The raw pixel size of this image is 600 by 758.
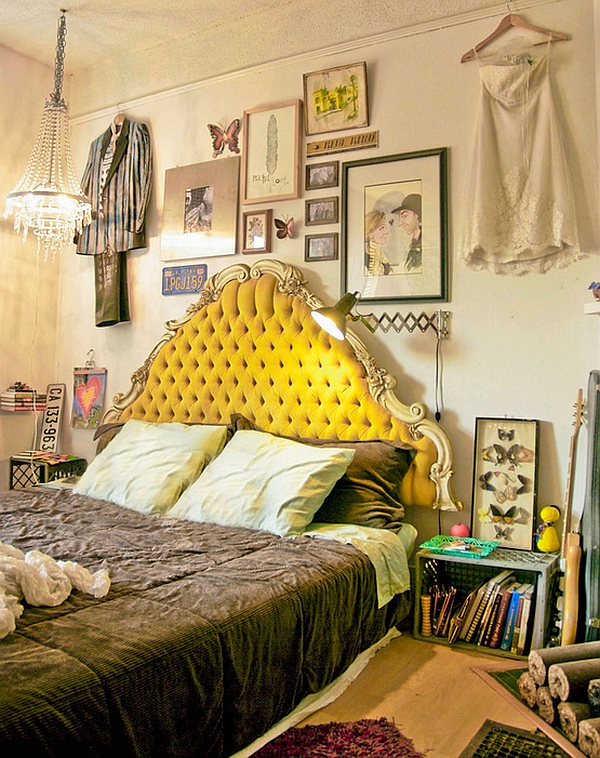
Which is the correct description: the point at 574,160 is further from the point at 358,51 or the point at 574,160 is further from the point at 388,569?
the point at 388,569

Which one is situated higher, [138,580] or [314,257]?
[314,257]

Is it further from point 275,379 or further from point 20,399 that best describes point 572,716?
point 20,399

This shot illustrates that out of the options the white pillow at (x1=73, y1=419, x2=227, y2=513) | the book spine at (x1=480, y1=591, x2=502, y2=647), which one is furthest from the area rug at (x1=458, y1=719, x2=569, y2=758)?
the white pillow at (x1=73, y1=419, x2=227, y2=513)

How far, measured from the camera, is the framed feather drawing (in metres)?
3.59

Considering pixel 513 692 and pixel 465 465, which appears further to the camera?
pixel 465 465

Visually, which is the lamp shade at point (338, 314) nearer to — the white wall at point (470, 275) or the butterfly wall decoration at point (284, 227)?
the white wall at point (470, 275)

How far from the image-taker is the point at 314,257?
3.52m

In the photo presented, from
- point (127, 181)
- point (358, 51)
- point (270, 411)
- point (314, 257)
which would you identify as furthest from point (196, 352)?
point (358, 51)

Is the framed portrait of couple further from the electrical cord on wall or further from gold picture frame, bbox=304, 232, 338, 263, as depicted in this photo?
the electrical cord on wall

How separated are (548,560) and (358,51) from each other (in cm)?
253

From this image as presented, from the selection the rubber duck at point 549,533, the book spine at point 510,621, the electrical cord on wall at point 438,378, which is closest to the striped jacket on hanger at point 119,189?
the electrical cord on wall at point 438,378

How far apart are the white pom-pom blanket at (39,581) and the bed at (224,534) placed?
2cm

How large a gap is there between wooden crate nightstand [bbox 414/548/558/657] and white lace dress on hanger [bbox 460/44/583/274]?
120 cm

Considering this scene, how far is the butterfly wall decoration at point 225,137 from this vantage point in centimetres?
384
